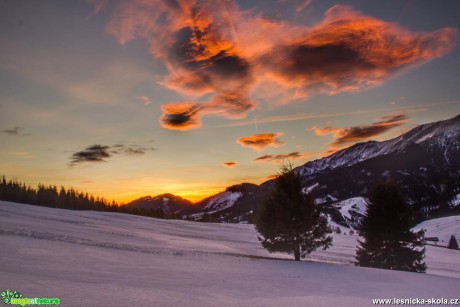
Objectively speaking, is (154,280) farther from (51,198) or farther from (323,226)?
(51,198)

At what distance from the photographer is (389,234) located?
2362 centimetres

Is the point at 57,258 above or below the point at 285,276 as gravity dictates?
above

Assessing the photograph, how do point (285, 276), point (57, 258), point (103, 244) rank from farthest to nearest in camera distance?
point (103, 244) → point (285, 276) → point (57, 258)

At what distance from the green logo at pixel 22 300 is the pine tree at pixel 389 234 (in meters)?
21.8

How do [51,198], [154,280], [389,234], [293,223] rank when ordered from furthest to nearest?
1. [51,198]
2. [389,234]
3. [293,223]
4. [154,280]

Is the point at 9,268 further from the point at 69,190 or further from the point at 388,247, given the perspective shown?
the point at 69,190

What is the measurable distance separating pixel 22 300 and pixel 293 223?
60.2 ft

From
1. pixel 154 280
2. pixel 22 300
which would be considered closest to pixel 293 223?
pixel 154 280

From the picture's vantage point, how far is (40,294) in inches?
267

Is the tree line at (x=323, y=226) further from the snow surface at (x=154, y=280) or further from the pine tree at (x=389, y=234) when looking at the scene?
the snow surface at (x=154, y=280)

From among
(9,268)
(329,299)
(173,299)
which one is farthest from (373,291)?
(9,268)

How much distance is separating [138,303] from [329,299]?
5.28 metres

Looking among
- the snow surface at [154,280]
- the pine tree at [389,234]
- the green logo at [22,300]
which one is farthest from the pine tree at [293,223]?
the green logo at [22,300]

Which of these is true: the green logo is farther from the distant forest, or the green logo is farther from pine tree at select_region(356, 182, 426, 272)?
the distant forest
